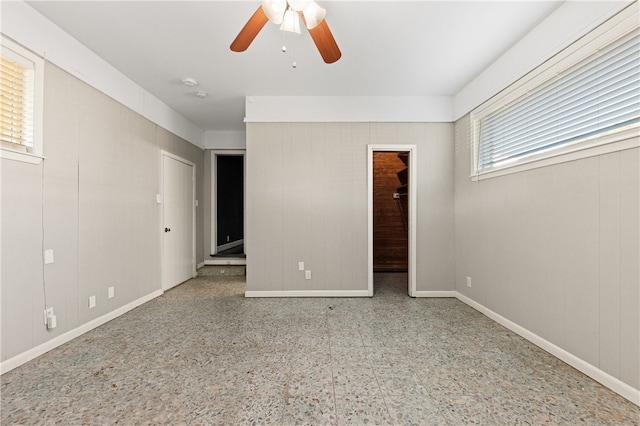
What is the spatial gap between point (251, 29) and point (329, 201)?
2277mm

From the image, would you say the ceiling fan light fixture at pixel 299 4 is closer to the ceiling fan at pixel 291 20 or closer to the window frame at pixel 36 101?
the ceiling fan at pixel 291 20

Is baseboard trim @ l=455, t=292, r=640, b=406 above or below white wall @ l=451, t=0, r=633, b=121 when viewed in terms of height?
below

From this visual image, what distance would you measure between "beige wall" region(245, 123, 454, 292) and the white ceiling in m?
0.56

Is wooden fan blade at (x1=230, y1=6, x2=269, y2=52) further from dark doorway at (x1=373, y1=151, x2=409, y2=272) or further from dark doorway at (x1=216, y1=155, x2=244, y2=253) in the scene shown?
dark doorway at (x1=216, y1=155, x2=244, y2=253)

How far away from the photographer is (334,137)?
3.79 m

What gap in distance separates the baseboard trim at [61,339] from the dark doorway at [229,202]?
3361 mm

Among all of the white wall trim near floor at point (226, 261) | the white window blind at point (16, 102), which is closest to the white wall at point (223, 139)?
the white wall trim near floor at point (226, 261)

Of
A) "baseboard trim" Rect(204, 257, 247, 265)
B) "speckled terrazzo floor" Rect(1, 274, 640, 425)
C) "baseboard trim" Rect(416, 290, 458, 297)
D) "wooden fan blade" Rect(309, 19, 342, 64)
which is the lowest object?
"speckled terrazzo floor" Rect(1, 274, 640, 425)

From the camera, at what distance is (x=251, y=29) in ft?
6.30

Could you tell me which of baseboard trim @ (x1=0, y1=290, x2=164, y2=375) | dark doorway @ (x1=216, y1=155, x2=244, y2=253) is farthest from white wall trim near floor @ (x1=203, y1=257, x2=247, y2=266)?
baseboard trim @ (x1=0, y1=290, x2=164, y2=375)

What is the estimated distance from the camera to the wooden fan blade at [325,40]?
1935 millimetres

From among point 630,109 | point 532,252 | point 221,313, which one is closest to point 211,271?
point 221,313

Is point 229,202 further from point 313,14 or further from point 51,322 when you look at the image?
point 313,14

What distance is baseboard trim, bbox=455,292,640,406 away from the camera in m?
1.66
